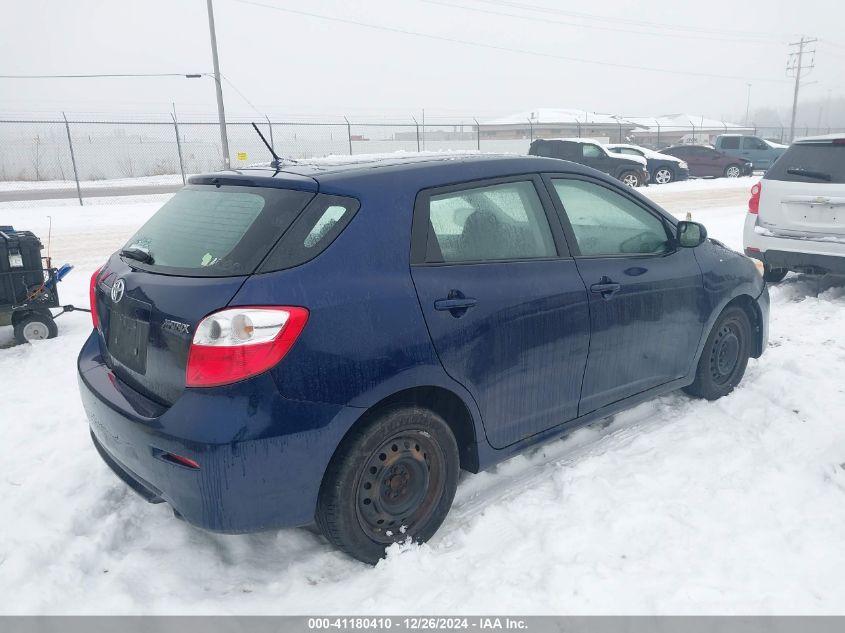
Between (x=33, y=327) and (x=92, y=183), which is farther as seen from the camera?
(x=92, y=183)

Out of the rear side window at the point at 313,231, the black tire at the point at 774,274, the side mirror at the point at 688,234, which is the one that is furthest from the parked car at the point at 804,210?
the rear side window at the point at 313,231

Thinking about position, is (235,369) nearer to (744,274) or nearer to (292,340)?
(292,340)

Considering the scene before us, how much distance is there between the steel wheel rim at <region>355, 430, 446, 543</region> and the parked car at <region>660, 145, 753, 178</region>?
25438 millimetres

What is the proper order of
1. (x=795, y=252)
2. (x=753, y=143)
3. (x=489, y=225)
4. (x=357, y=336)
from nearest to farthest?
(x=357, y=336)
(x=489, y=225)
(x=795, y=252)
(x=753, y=143)

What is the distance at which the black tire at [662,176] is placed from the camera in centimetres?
2248

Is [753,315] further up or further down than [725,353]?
further up

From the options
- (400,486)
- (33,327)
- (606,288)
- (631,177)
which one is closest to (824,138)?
(606,288)

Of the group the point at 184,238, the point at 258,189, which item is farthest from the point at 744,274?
the point at 184,238

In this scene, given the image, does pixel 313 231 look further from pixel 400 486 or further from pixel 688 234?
pixel 688 234

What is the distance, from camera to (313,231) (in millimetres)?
2643

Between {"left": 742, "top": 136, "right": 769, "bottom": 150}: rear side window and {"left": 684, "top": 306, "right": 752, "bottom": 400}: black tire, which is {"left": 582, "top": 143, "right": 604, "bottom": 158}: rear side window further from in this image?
{"left": 684, "top": 306, "right": 752, "bottom": 400}: black tire

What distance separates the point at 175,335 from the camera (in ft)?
8.14

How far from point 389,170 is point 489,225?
1.89 feet

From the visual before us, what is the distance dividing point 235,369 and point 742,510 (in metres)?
2.51
